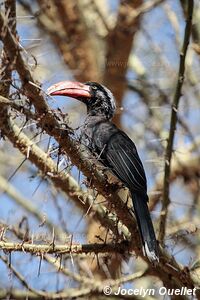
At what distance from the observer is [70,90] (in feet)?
13.5

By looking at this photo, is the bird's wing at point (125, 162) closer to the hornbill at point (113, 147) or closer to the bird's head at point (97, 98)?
the hornbill at point (113, 147)

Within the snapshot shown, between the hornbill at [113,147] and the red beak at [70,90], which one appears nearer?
the hornbill at [113,147]

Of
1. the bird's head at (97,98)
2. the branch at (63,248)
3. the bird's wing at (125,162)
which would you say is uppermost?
the bird's head at (97,98)

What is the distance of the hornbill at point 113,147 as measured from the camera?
295 cm

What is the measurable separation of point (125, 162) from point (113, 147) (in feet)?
0.55

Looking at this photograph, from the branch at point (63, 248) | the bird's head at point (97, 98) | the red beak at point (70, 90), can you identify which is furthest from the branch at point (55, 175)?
the bird's head at point (97, 98)

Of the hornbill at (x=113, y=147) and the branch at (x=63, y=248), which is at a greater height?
the hornbill at (x=113, y=147)

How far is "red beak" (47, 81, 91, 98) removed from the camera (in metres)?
3.67

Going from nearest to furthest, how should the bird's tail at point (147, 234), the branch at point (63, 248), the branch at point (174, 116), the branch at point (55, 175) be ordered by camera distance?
the branch at point (63, 248) < the bird's tail at point (147, 234) < the branch at point (55, 175) < the branch at point (174, 116)

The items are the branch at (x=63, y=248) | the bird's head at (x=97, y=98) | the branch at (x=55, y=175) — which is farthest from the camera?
the bird's head at (x=97, y=98)

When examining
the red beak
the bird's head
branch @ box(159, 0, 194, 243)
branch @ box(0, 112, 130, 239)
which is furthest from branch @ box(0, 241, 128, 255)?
the bird's head

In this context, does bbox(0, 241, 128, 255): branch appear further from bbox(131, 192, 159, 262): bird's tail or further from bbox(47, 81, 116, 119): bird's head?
bbox(47, 81, 116, 119): bird's head

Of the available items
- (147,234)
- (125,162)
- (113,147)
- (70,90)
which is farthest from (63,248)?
(70,90)

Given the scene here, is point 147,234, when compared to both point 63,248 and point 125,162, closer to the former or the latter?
point 63,248
